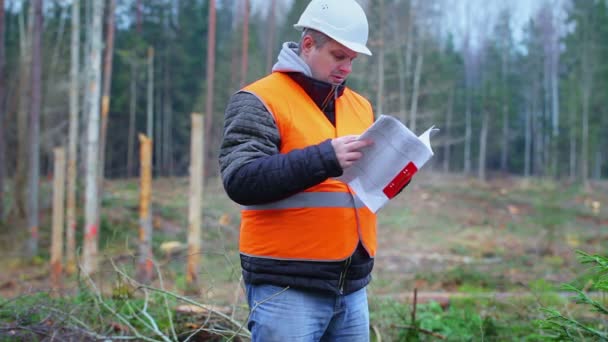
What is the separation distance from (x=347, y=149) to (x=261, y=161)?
31 cm

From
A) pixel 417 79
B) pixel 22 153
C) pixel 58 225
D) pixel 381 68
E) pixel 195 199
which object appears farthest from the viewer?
pixel 417 79

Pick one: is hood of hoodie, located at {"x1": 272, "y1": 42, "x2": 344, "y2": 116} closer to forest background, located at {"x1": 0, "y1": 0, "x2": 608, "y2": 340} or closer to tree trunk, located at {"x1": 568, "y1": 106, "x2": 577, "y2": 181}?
forest background, located at {"x1": 0, "y1": 0, "x2": 608, "y2": 340}

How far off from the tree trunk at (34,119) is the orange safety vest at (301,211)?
1313cm

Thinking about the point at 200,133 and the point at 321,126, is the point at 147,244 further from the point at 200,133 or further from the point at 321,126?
the point at 321,126

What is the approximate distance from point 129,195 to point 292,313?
78.5ft

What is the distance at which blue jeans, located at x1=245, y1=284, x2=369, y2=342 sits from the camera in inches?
89.6

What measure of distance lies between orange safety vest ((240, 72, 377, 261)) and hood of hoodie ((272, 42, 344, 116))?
0.09 ft

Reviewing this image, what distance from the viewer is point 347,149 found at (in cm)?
216

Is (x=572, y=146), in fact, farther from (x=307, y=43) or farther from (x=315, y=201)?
(x=315, y=201)

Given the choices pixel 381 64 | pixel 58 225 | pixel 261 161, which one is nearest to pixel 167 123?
pixel 381 64

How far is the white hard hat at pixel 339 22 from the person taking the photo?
2365 mm

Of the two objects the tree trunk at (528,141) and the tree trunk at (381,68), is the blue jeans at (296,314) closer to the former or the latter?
the tree trunk at (381,68)

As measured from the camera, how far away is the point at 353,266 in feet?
8.05

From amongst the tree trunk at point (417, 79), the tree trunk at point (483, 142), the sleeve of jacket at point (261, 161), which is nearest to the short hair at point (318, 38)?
the sleeve of jacket at point (261, 161)
